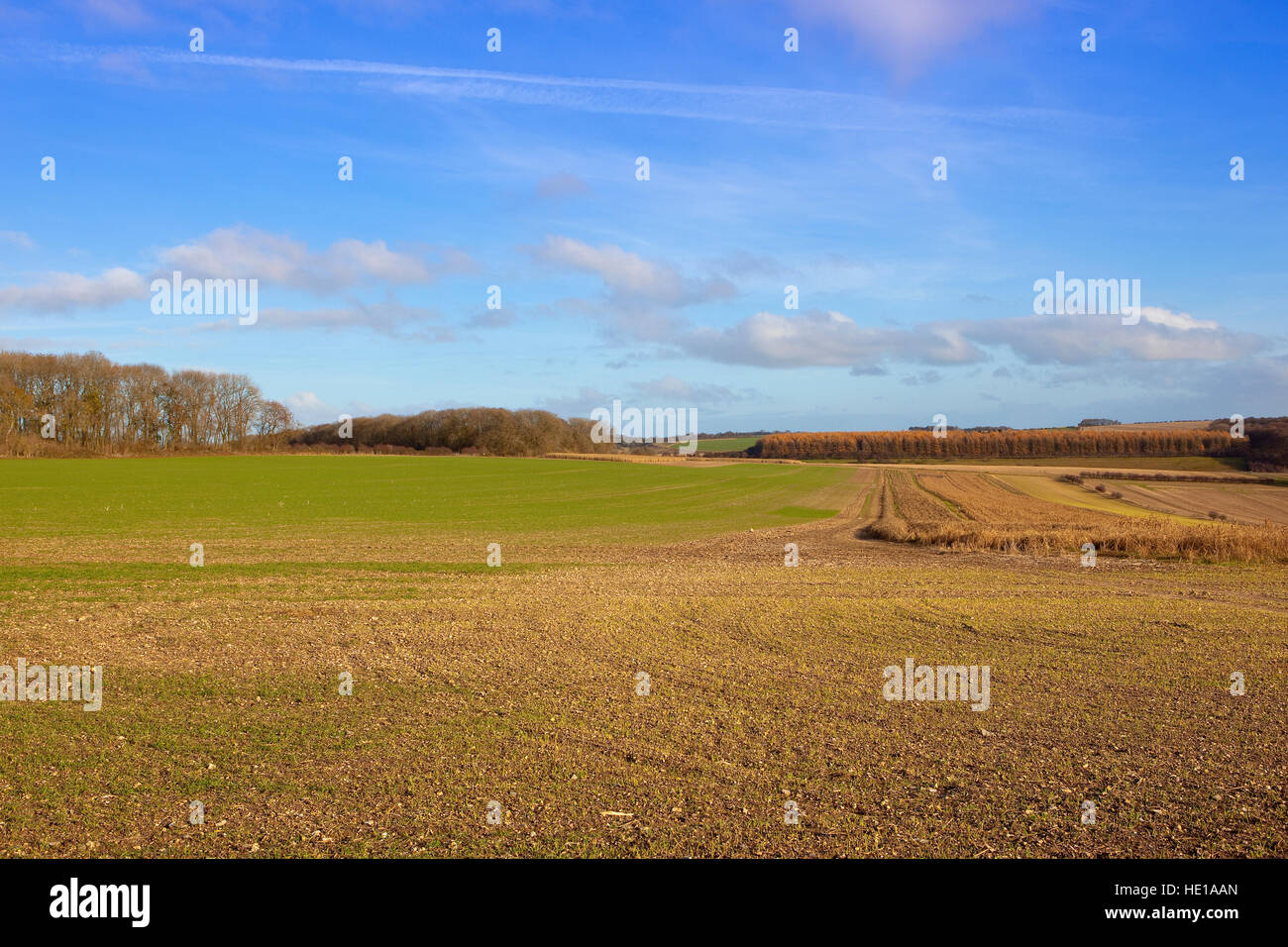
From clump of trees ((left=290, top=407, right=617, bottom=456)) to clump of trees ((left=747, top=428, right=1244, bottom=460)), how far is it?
42754 mm

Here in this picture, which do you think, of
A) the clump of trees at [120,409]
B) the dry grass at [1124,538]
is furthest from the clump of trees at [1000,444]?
the dry grass at [1124,538]

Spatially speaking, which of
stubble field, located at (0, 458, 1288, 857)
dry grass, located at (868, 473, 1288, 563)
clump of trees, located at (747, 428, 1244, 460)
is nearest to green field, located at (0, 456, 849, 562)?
stubble field, located at (0, 458, 1288, 857)

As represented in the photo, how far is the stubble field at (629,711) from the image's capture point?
652 cm

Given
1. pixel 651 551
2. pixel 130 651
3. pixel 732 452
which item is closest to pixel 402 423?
pixel 732 452

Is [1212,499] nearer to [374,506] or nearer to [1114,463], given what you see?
[1114,463]

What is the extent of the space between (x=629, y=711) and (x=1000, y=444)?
15481 cm

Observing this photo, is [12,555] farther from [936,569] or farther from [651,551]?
[936,569]

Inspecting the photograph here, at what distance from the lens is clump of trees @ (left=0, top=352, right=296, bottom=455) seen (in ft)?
326

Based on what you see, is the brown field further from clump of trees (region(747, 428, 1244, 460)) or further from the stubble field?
clump of trees (region(747, 428, 1244, 460))

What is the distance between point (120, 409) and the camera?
4471 inches

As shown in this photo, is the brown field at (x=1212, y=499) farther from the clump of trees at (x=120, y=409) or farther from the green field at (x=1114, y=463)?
the clump of trees at (x=120, y=409)

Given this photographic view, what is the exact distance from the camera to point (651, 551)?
27953 mm

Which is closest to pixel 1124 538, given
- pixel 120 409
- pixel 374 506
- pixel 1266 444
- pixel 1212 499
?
pixel 374 506
